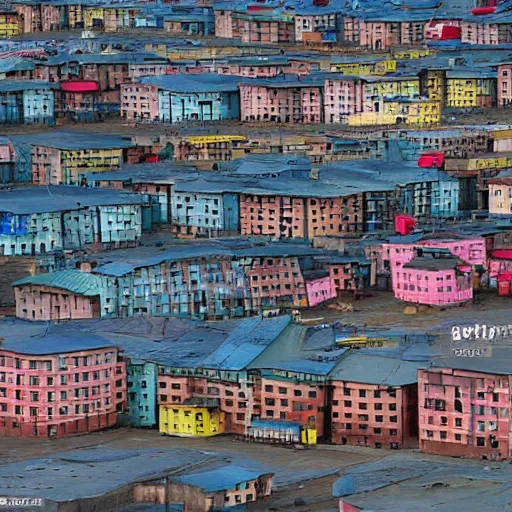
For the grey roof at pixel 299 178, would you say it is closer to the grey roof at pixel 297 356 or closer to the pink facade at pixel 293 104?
the pink facade at pixel 293 104

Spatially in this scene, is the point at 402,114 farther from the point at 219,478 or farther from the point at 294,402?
the point at 219,478

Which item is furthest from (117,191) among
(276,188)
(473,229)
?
(473,229)

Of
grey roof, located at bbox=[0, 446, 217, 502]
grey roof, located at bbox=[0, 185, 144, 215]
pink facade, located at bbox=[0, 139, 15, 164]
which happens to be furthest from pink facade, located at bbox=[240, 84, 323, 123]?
grey roof, located at bbox=[0, 446, 217, 502]

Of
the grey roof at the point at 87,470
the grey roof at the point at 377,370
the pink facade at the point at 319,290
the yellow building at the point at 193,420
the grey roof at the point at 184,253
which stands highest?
the grey roof at the point at 184,253

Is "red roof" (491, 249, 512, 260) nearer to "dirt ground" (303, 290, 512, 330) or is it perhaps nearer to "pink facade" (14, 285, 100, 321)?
"dirt ground" (303, 290, 512, 330)

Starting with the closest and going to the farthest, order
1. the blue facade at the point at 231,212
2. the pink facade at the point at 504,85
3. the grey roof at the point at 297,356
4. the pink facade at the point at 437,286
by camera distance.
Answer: the grey roof at the point at 297,356
the pink facade at the point at 437,286
the blue facade at the point at 231,212
the pink facade at the point at 504,85

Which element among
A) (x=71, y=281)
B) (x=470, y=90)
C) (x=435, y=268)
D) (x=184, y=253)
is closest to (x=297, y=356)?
(x=71, y=281)

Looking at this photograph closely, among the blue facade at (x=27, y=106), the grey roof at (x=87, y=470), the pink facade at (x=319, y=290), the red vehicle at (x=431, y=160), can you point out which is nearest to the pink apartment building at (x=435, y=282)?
the pink facade at (x=319, y=290)
